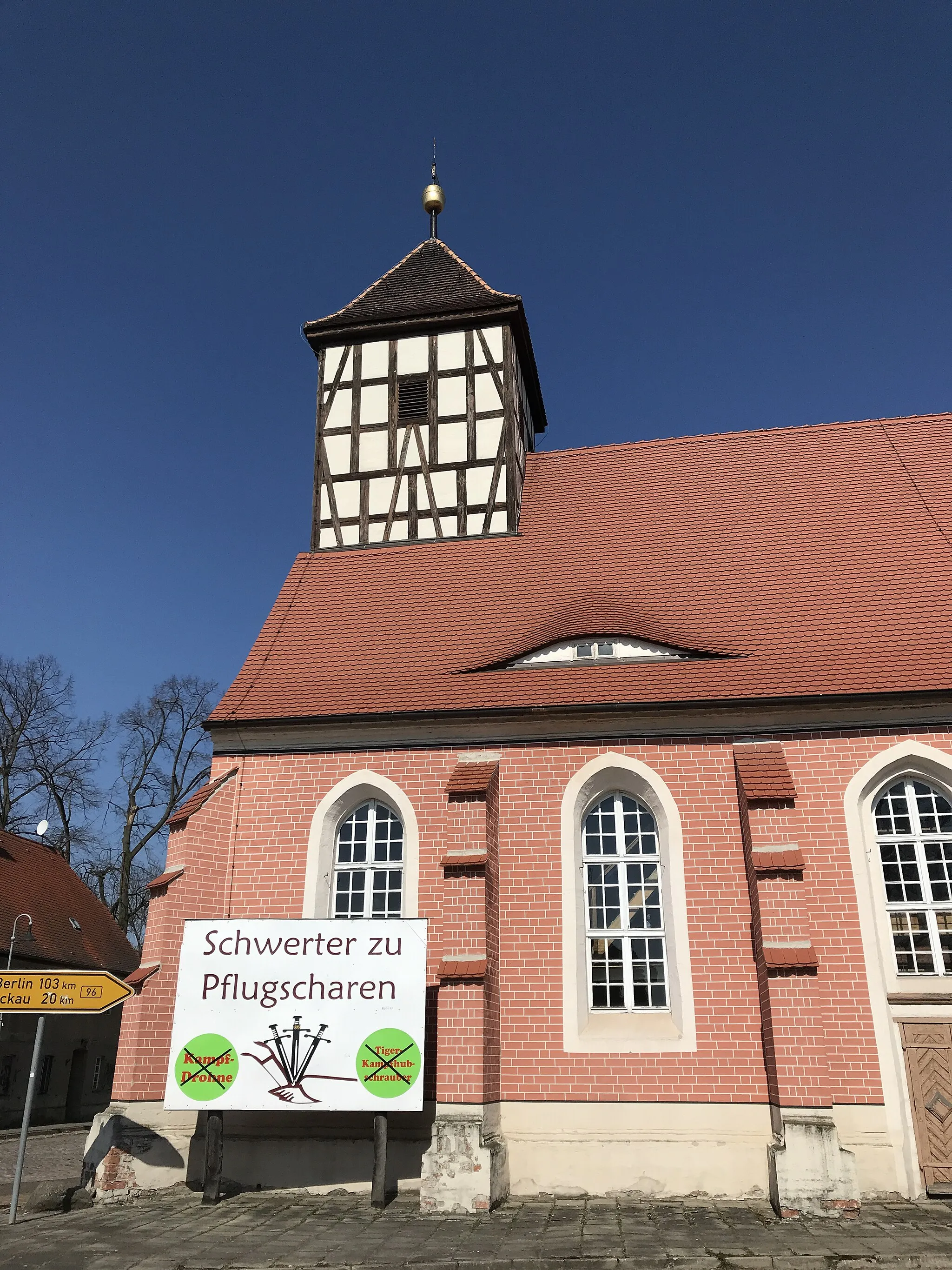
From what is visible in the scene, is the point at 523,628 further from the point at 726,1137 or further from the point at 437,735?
the point at 726,1137

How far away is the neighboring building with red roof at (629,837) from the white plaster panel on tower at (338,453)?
7.47 ft

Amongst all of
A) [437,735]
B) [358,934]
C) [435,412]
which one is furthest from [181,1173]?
[435,412]

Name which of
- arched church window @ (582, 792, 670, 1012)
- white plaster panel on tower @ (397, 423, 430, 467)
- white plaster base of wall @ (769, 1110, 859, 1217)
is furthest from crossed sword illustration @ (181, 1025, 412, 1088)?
white plaster panel on tower @ (397, 423, 430, 467)

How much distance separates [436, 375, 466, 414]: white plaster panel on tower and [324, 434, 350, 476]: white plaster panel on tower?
188cm

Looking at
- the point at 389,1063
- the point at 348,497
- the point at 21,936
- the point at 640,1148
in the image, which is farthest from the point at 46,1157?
the point at 348,497

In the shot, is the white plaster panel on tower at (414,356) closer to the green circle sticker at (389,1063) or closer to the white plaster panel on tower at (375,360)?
the white plaster panel on tower at (375,360)

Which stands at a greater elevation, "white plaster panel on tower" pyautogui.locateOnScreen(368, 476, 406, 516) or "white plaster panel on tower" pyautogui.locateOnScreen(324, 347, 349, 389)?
"white plaster panel on tower" pyautogui.locateOnScreen(324, 347, 349, 389)

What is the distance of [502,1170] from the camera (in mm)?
11391

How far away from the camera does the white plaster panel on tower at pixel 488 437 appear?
17875 mm

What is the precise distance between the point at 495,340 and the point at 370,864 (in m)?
10.3

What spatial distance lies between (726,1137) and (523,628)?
24.2 ft

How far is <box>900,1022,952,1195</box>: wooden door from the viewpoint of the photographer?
439 inches

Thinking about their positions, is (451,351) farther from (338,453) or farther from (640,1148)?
(640,1148)

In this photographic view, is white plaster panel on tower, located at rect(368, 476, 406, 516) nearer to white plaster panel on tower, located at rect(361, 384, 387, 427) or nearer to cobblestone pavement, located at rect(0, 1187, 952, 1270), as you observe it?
white plaster panel on tower, located at rect(361, 384, 387, 427)
